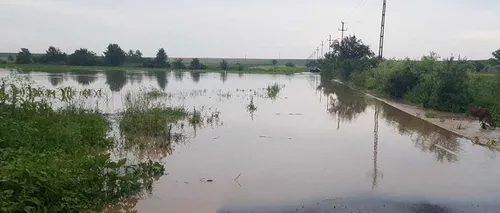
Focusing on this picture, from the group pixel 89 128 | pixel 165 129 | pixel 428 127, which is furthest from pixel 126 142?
Result: pixel 428 127

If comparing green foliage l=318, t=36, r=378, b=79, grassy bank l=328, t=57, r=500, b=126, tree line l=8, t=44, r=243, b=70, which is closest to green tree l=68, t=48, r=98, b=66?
tree line l=8, t=44, r=243, b=70

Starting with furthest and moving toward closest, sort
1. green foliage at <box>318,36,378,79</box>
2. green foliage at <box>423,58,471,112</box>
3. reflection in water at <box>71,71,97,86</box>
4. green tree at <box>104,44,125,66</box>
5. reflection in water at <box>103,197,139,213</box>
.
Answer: green tree at <box>104,44,125,66</box> → green foliage at <box>318,36,378,79</box> → reflection in water at <box>71,71,97,86</box> → green foliage at <box>423,58,471,112</box> → reflection in water at <box>103,197,139,213</box>

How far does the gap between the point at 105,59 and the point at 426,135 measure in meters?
71.9

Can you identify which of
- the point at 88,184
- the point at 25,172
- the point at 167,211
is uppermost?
the point at 25,172

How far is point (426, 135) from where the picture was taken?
1215 centimetres

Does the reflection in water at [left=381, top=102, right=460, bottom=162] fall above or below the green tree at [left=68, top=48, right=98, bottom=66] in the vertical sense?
below

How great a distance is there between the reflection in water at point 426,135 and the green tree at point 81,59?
215 feet

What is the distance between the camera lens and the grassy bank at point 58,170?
484 centimetres

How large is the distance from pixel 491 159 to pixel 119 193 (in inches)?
327

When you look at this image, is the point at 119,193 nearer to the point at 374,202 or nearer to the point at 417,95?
the point at 374,202

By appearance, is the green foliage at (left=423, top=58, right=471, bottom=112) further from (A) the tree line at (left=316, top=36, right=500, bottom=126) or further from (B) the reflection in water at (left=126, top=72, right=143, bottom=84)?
(B) the reflection in water at (left=126, top=72, right=143, bottom=84)

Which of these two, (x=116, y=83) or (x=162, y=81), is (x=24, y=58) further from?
(x=116, y=83)

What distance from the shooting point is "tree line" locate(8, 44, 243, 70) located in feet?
232

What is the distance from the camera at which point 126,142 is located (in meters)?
9.87
